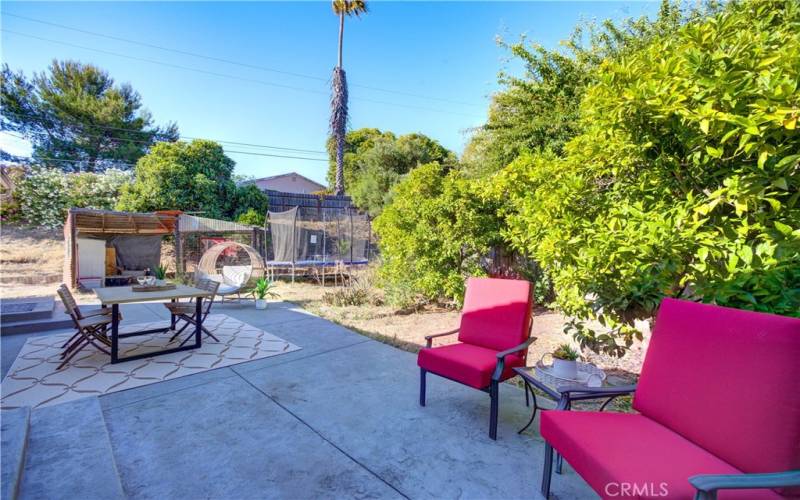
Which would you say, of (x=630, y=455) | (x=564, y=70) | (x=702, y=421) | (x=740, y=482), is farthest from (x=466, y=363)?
(x=564, y=70)

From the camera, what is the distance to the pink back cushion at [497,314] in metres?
2.94

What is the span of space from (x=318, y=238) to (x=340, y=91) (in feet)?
27.4

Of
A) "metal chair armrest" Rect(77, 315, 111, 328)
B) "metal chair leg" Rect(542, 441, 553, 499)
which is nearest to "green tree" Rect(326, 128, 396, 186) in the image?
"metal chair armrest" Rect(77, 315, 111, 328)

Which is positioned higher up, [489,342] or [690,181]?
[690,181]

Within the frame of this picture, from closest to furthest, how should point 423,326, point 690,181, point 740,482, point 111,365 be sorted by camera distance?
1. point 740,482
2. point 690,181
3. point 111,365
4. point 423,326

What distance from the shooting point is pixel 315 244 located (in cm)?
1054

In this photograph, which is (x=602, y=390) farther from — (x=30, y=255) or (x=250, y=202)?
(x=30, y=255)

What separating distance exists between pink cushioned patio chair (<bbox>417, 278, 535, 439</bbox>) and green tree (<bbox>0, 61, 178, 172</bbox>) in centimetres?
1974

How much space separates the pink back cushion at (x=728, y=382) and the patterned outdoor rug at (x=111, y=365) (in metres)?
3.93

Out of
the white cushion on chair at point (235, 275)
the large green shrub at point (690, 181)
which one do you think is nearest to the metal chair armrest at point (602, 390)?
the large green shrub at point (690, 181)

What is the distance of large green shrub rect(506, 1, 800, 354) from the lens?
5.73ft

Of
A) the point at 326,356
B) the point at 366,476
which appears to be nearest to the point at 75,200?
the point at 326,356

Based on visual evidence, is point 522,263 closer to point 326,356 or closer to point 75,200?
point 326,356

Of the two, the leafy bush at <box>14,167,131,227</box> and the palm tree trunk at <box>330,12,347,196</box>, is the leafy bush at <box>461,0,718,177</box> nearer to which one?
the palm tree trunk at <box>330,12,347,196</box>
